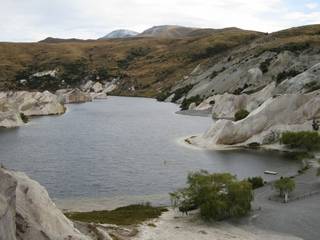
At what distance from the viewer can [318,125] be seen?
100 m

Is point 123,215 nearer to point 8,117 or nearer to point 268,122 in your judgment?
point 268,122

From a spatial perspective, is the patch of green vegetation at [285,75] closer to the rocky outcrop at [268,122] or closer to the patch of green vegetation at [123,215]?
the rocky outcrop at [268,122]

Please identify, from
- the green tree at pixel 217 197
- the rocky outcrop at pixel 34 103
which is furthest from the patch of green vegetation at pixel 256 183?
the rocky outcrop at pixel 34 103

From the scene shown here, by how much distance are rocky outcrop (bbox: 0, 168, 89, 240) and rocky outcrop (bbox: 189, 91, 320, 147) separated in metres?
71.9

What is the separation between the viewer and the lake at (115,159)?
7094cm

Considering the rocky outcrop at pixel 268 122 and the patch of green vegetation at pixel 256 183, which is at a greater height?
the rocky outcrop at pixel 268 122

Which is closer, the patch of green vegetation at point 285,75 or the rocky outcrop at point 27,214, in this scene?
the rocky outcrop at point 27,214

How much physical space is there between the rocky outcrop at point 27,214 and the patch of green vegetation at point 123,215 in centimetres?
1569

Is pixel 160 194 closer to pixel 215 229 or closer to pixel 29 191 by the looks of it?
pixel 215 229

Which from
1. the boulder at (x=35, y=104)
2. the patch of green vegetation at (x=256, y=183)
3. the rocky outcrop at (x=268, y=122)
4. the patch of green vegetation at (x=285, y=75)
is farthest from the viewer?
the boulder at (x=35, y=104)

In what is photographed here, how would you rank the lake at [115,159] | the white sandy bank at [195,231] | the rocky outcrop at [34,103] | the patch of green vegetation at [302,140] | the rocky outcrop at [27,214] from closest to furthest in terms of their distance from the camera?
the rocky outcrop at [27,214] < the white sandy bank at [195,231] < the lake at [115,159] < the patch of green vegetation at [302,140] < the rocky outcrop at [34,103]

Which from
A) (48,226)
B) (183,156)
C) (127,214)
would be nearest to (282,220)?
(127,214)

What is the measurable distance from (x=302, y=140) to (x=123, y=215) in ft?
160

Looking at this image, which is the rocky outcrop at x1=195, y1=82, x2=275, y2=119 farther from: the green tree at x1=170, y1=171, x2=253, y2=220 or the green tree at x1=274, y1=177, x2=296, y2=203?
the green tree at x1=170, y1=171, x2=253, y2=220
